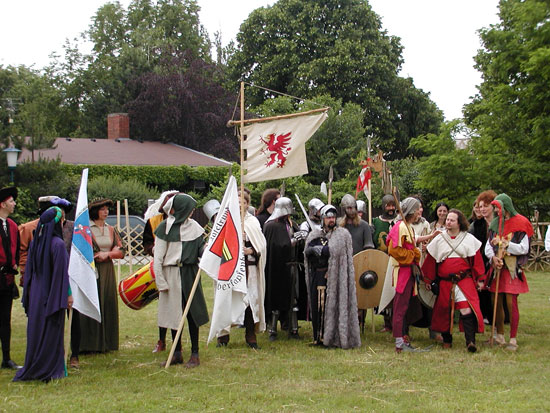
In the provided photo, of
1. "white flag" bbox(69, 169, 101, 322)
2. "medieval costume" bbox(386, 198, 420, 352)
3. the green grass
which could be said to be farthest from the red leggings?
"white flag" bbox(69, 169, 101, 322)

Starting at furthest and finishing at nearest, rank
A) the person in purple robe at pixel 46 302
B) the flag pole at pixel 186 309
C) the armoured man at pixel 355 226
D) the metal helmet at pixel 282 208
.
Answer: the armoured man at pixel 355 226
the metal helmet at pixel 282 208
the flag pole at pixel 186 309
the person in purple robe at pixel 46 302

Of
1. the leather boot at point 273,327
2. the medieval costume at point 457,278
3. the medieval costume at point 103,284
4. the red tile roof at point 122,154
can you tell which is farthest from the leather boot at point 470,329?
the red tile roof at point 122,154

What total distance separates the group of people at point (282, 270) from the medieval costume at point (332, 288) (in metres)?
0.01

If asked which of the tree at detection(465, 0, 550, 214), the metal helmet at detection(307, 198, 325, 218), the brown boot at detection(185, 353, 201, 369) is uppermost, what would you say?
the tree at detection(465, 0, 550, 214)

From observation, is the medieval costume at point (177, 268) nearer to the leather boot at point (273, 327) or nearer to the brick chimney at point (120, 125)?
the leather boot at point (273, 327)

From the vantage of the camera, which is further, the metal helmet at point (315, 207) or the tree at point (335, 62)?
the tree at point (335, 62)

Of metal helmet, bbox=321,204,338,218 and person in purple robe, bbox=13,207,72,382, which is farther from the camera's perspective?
metal helmet, bbox=321,204,338,218

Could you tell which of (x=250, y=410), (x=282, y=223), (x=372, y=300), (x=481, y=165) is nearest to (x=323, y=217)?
(x=282, y=223)

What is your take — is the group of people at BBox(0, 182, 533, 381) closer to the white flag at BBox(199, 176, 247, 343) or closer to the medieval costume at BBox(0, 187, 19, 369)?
the medieval costume at BBox(0, 187, 19, 369)

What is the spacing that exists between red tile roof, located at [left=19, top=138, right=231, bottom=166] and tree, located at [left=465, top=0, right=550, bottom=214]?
1835 cm

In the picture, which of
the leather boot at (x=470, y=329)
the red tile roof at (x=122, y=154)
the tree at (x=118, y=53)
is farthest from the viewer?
the tree at (x=118, y=53)

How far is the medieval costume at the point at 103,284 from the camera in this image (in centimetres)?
780

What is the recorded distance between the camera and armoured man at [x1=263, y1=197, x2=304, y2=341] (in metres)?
8.72

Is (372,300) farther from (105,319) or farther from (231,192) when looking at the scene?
(105,319)
